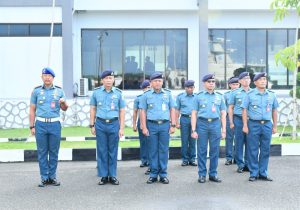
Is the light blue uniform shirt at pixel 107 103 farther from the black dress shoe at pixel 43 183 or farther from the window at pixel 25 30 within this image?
the window at pixel 25 30

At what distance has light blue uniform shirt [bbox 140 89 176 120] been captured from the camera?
7.99 metres

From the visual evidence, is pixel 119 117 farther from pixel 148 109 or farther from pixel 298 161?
pixel 298 161

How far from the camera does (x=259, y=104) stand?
8.06 meters

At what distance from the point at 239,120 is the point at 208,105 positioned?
52.8 inches

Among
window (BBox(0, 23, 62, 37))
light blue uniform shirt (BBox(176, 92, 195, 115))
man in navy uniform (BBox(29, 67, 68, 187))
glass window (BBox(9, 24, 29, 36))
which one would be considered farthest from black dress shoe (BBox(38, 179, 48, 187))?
glass window (BBox(9, 24, 29, 36))

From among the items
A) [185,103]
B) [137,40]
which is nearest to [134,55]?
[137,40]

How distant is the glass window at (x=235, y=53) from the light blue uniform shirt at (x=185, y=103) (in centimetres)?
1055

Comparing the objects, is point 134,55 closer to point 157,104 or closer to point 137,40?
point 137,40

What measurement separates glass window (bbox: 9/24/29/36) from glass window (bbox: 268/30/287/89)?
360 inches

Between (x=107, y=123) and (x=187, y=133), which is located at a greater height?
(x=107, y=123)

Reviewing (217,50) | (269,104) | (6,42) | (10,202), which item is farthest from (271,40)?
(10,202)

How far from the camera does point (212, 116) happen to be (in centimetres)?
797

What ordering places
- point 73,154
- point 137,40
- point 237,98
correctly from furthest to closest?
1. point 137,40
2. point 73,154
3. point 237,98

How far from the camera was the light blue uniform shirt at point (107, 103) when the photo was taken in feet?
25.7
